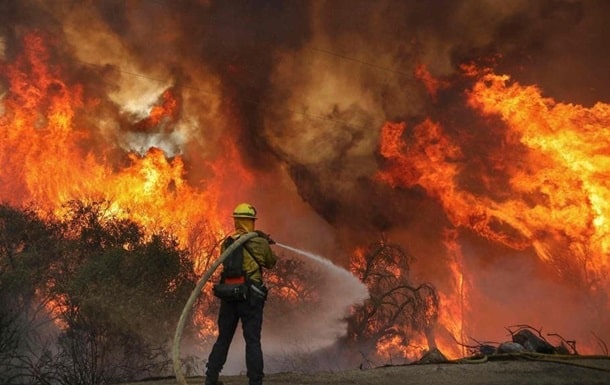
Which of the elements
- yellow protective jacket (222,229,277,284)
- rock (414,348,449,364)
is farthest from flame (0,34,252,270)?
yellow protective jacket (222,229,277,284)

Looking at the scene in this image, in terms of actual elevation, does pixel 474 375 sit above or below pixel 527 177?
below

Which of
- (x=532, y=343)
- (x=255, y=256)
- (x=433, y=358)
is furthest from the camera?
(x=532, y=343)

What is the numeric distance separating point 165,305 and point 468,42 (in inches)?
812

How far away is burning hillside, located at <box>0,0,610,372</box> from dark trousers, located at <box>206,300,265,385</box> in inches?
609

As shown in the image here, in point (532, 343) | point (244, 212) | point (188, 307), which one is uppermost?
point (244, 212)

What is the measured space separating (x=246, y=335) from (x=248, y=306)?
0.34 m

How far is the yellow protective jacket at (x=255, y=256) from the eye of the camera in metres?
6.41

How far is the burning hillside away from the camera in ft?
77.2

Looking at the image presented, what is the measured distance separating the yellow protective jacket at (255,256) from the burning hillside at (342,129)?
15604 millimetres

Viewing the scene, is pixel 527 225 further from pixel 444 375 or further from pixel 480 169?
pixel 444 375

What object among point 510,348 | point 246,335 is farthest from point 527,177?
point 246,335

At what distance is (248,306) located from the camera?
6.30 m

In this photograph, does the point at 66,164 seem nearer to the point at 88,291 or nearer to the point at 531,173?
the point at 88,291

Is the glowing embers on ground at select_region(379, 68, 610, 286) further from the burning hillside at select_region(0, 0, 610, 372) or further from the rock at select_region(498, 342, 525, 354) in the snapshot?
the rock at select_region(498, 342, 525, 354)
